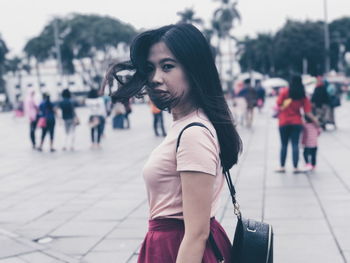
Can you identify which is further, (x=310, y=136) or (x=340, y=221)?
(x=310, y=136)

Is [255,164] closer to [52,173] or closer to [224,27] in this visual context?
[52,173]

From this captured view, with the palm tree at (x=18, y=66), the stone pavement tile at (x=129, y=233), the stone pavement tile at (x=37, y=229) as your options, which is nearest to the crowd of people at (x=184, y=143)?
the stone pavement tile at (x=129, y=233)

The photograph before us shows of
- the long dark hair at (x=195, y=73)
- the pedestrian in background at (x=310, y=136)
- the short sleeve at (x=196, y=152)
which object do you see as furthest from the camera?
the pedestrian in background at (x=310, y=136)

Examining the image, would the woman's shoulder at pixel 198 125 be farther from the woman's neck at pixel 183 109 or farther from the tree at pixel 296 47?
the tree at pixel 296 47

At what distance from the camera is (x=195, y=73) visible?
1.79 m

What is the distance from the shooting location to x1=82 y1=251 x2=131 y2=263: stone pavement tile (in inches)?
178

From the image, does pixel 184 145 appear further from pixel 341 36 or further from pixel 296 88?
pixel 341 36

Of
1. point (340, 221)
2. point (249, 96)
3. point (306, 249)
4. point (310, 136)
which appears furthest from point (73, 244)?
point (249, 96)

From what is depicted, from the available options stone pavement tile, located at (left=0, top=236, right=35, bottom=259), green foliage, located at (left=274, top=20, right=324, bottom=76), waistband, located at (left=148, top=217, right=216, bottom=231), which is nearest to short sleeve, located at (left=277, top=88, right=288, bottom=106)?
stone pavement tile, located at (left=0, top=236, right=35, bottom=259)

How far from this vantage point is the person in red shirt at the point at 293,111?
816 centimetres

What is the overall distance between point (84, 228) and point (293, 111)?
13.5 feet

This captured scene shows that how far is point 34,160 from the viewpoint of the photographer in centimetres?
1194

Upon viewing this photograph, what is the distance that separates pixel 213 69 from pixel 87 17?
5619cm

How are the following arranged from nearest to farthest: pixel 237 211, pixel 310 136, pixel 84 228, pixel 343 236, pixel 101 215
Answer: pixel 237 211 → pixel 343 236 → pixel 84 228 → pixel 101 215 → pixel 310 136
